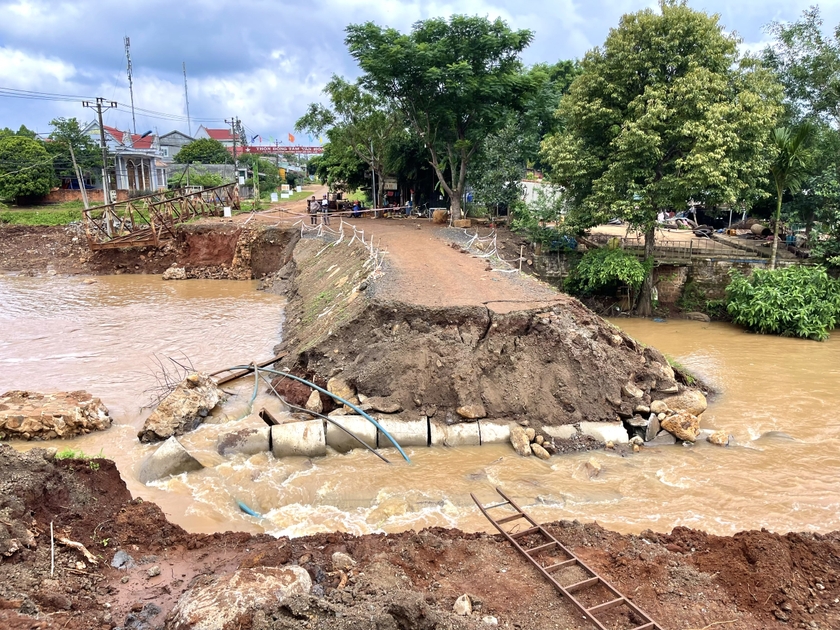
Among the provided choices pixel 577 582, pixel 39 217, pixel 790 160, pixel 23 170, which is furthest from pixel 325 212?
pixel 577 582

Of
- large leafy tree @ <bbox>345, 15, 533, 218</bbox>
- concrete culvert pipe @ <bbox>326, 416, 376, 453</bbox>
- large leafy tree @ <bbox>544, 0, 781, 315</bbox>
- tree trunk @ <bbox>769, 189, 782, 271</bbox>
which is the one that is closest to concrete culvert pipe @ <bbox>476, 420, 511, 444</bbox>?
concrete culvert pipe @ <bbox>326, 416, 376, 453</bbox>

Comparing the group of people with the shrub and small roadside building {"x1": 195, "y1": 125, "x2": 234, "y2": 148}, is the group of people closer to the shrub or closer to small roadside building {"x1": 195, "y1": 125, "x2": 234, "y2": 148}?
the shrub

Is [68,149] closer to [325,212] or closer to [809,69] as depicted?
[325,212]

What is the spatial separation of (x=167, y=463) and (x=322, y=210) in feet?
94.7

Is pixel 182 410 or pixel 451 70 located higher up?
pixel 451 70

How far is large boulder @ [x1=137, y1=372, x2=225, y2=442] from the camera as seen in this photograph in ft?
37.0

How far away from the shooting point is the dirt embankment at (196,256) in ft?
95.5

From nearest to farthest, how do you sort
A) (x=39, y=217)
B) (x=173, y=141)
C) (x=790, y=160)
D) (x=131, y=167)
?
(x=790, y=160), (x=39, y=217), (x=131, y=167), (x=173, y=141)

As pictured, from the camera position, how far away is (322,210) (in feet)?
122

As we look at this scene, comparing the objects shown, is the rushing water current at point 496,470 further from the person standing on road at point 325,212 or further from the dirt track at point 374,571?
the person standing on road at point 325,212

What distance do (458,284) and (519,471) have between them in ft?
19.5

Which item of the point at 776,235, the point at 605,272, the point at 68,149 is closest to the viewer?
the point at 776,235

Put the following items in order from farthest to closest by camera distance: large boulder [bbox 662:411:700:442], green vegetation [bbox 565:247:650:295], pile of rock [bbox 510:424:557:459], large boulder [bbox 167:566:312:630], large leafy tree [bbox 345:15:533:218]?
large leafy tree [bbox 345:15:533:218], green vegetation [bbox 565:247:650:295], large boulder [bbox 662:411:700:442], pile of rock [bbox 510:424:557:459], large boulder [bbox 167:566:312:630]

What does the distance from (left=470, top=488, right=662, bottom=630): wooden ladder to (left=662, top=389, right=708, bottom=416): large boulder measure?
5846 mm
